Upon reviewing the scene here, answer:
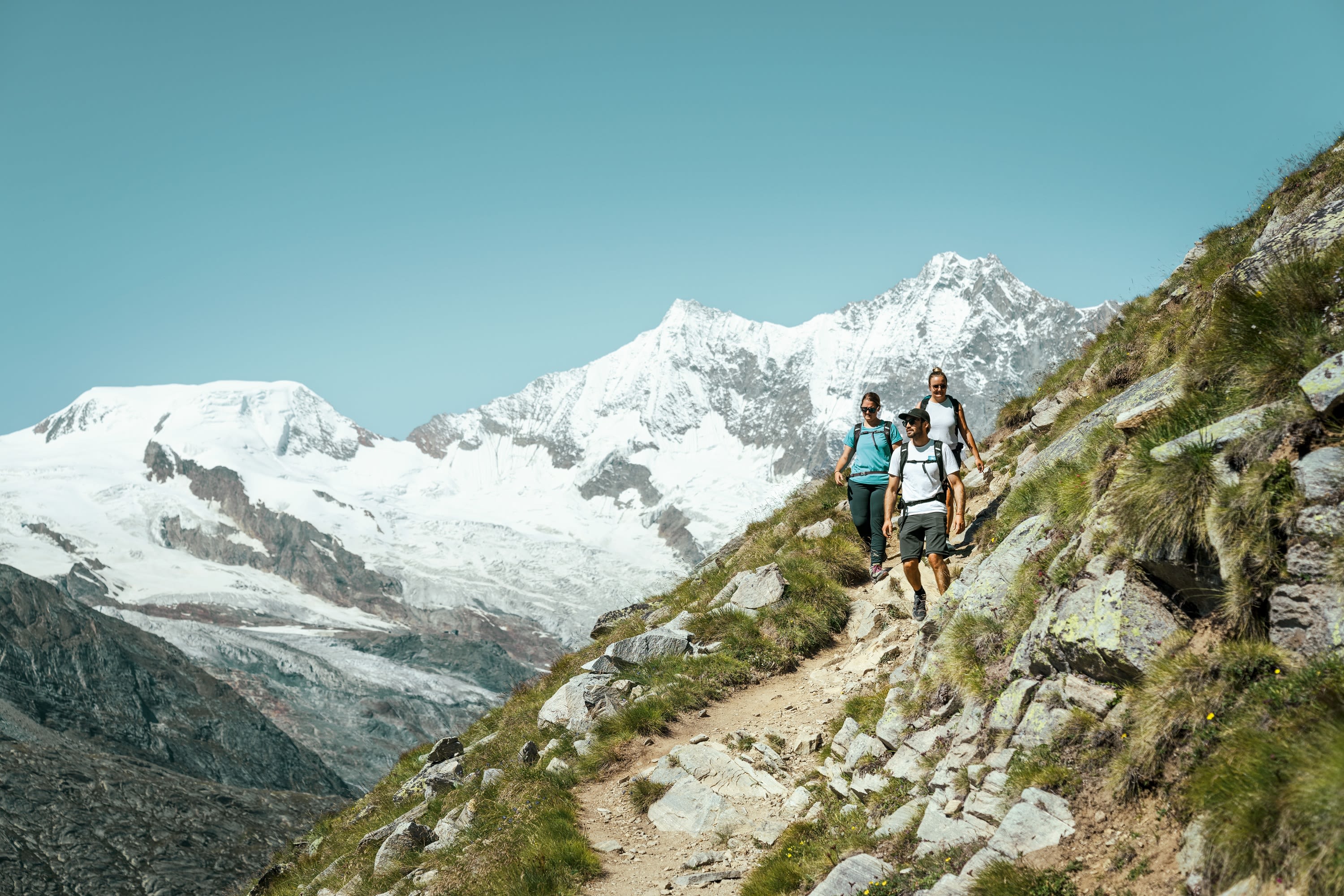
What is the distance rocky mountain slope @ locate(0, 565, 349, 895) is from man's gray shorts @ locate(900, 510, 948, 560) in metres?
39.9

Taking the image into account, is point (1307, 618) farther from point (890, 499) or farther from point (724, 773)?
point (890, 499)

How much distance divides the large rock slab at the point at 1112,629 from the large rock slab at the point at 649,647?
8850mm

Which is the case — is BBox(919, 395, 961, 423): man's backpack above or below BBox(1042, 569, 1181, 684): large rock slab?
above

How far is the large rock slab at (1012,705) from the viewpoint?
23.7ft

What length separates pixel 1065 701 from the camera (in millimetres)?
6840

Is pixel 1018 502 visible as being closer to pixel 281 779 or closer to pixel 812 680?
pixel 812 680

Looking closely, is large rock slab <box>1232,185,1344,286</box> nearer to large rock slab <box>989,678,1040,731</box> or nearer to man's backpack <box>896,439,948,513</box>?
large rock slab <box>989,678,1040,731</box>

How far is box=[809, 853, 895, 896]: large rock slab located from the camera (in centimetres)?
706

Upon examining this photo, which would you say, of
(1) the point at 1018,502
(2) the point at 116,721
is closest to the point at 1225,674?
(1) the point at 1018,502

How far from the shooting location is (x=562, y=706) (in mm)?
14555

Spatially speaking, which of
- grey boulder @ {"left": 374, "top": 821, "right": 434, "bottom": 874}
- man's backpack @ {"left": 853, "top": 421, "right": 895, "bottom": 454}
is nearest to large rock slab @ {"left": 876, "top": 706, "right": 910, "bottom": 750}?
man's backpack @ {"left": 853, "top": 421, "right": 895, "bottom": 454}

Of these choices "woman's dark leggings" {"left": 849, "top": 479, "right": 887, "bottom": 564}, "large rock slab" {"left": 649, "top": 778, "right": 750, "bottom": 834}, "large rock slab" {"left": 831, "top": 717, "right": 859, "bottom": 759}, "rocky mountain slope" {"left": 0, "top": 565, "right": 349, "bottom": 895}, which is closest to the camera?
"large rock slab" {"left": 831, "top": 717, "right": 859, "bottom": 759}

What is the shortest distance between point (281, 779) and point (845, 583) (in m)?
125

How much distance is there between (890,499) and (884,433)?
45.0 inches
